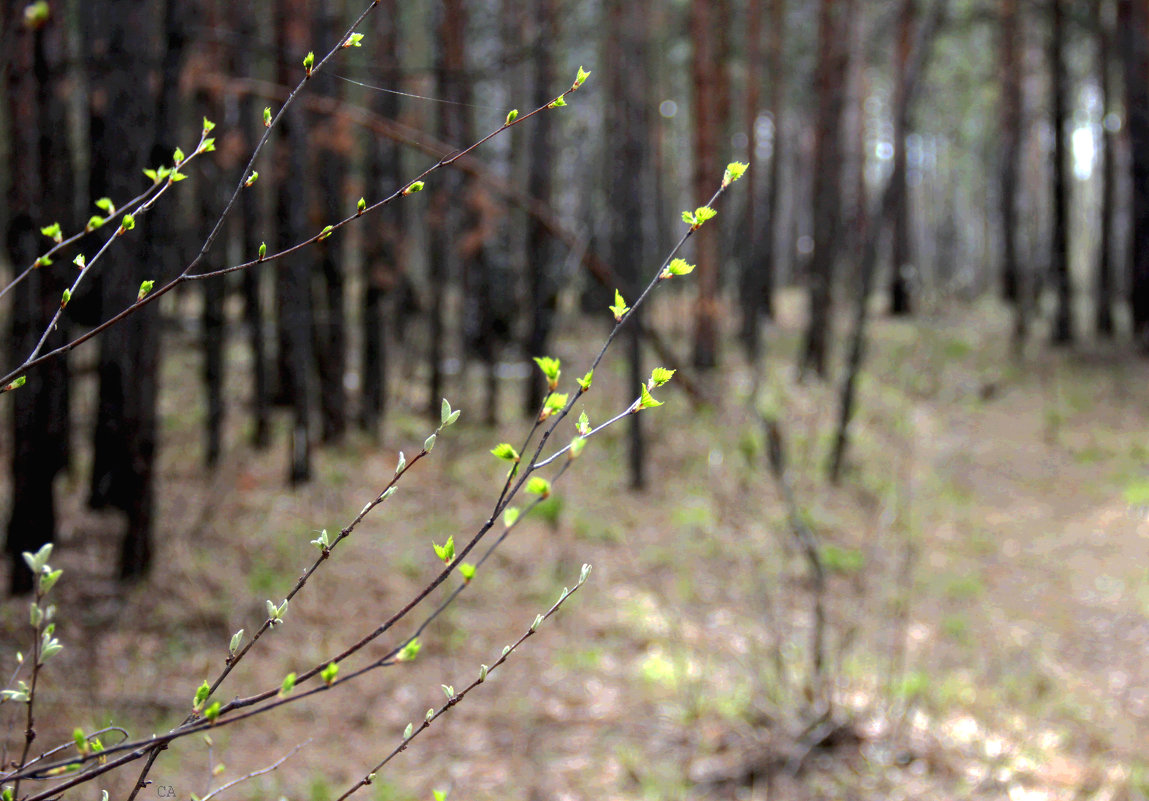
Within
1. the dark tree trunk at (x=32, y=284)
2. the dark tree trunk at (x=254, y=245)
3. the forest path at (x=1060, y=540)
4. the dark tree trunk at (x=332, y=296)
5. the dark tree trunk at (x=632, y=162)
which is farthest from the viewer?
the dark tree trunk at (x=332, y=296)

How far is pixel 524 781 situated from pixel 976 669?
2987 mm

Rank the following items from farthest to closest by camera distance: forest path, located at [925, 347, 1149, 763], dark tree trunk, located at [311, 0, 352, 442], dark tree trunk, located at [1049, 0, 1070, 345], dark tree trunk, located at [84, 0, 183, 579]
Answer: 1. dark tree trunk, located at [1049, 0, 1070, 345]
2. dark tree trunk, located at [311, 0, 352, 442]
3. forest path, located at [925, 347, 1149, 763]
4. dark tree trunk, located at [84, 0, 183, 579]

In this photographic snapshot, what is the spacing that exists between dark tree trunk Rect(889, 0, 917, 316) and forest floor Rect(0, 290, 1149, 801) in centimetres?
204

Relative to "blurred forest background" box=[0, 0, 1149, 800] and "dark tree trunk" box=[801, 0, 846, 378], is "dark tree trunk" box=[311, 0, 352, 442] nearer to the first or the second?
"blurred forest background" box=[0, 0, 1149, 800]

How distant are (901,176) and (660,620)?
15.1ft

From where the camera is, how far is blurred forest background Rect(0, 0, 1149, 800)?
14.4ft

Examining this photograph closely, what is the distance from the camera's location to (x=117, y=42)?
5.09 m

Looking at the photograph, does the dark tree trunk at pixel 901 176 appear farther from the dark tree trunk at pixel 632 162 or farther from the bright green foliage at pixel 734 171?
the bright green foliage at pixel 734 171

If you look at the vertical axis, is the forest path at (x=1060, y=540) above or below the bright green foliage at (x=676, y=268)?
below

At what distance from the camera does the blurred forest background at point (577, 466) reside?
14.4 ft

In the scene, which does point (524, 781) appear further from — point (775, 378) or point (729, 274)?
point (729, 274)

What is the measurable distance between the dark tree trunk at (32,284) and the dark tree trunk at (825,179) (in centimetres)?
897

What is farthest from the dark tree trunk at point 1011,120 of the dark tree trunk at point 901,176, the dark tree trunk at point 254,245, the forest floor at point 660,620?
the dark tree trunk at point 254,245

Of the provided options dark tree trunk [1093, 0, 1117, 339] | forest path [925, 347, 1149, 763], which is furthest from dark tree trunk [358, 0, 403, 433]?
dark tree trunk [1093, 0, 1117, 339]
